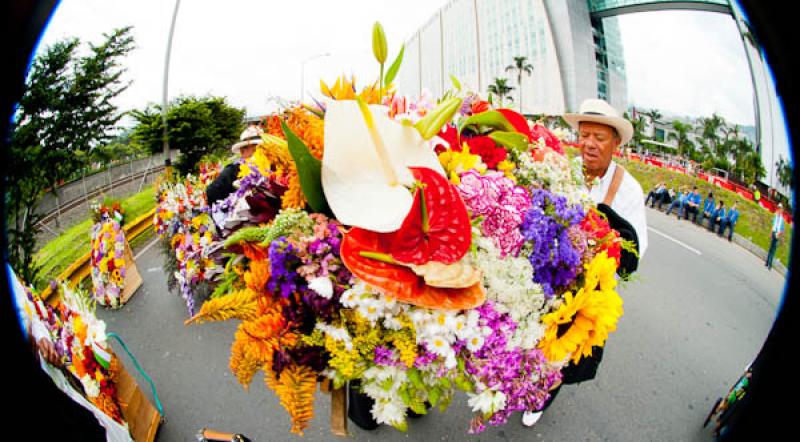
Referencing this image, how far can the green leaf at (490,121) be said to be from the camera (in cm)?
134

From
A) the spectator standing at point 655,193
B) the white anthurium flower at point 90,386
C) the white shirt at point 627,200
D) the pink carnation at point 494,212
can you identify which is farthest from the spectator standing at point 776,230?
the spectator standing at point 655,193

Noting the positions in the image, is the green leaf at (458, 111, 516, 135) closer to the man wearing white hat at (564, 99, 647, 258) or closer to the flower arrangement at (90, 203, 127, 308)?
the man wearing white hat at (564, 99, 647, 258)

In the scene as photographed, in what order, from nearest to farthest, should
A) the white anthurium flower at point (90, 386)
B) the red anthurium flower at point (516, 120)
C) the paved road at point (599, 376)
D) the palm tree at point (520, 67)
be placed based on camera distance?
the red anthurium flower at point (516, 120)
the white anthurium flower at point (90, 386)
the paved road at point (599, 376)
the palm tree at point (520, 67)

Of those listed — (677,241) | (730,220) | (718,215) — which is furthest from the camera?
(677,241)

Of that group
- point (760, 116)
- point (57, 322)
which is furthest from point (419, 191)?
point (57, 322)

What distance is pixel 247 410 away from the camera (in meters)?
2.57

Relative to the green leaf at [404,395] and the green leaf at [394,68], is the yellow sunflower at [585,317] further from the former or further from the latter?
the green leaf at [394,68]

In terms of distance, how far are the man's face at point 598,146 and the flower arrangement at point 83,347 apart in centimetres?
305

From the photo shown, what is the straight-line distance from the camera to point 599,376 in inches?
118

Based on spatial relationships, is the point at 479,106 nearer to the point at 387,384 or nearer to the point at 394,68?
the point at 394,68

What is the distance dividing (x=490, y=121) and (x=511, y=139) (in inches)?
4.5

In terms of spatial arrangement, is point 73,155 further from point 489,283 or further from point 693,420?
point 693,420

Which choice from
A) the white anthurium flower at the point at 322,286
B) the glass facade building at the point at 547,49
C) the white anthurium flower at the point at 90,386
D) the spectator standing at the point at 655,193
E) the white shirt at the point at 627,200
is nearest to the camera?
the white anthurium flower at the point at 322,286

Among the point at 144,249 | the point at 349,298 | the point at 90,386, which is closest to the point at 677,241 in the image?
the point at 349,298
